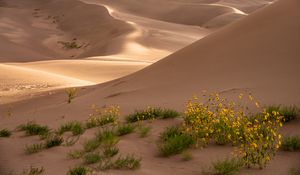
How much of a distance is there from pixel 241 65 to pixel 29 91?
26.8ft

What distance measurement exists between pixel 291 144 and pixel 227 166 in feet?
3.35

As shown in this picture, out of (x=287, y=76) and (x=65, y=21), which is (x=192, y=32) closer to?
(x=65, y=21)

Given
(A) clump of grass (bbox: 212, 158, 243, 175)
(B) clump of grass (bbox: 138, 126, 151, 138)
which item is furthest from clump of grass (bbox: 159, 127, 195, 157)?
(A) clump of grass (bbox: 212, 158, 243, 175)

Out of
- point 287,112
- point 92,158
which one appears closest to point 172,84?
point 287,112

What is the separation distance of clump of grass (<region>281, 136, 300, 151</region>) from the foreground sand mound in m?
1.72

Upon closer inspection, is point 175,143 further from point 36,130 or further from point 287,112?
point 36,130

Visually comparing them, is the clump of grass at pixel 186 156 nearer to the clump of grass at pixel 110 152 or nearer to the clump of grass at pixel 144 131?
the clump of grass at pixel 110 152

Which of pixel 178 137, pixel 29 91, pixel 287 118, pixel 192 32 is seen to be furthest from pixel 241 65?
pixel 192 32

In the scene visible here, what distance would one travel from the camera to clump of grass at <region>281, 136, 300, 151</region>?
4.58 meters

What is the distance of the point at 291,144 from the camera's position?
4.61 m

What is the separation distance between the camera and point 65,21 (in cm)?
4325

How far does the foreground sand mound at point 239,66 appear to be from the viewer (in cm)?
744

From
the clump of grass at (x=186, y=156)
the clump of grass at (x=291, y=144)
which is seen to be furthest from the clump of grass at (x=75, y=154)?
the clump of grass at (x=291, y=144)

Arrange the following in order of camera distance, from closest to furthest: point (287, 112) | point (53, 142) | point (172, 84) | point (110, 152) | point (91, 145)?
point (110, 152) → point (91, 145) → point (53, 142) → point (287, 112) → point (172, 84)
